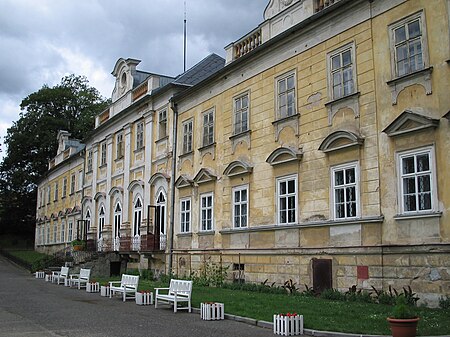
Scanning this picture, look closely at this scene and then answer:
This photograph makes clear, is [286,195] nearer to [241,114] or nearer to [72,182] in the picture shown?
[241,114]

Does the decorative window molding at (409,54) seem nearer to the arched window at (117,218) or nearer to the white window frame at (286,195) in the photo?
the white window frame at (286,195)

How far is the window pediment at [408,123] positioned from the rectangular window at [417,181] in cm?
58

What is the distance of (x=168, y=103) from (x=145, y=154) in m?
3.38

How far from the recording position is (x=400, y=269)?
551 inches

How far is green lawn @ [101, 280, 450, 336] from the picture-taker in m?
10.4

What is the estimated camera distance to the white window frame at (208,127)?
23.5 meters

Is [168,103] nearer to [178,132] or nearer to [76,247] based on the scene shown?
[178,132]

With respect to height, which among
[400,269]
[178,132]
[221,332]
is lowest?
[221,332]

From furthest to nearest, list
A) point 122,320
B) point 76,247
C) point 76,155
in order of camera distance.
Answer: point 76,155 → point 76,247 → point 122,320

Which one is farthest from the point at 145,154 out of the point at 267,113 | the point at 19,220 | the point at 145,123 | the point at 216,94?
the point at 19,220

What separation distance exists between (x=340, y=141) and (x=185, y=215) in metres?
10.5

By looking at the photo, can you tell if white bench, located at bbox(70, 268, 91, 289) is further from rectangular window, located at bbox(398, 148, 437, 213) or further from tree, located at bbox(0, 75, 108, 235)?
tree, located at bbox(0, 75, 108, 235)

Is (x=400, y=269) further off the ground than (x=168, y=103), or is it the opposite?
(x=168, y=103)

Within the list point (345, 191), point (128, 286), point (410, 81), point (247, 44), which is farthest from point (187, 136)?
point (410, 81)
